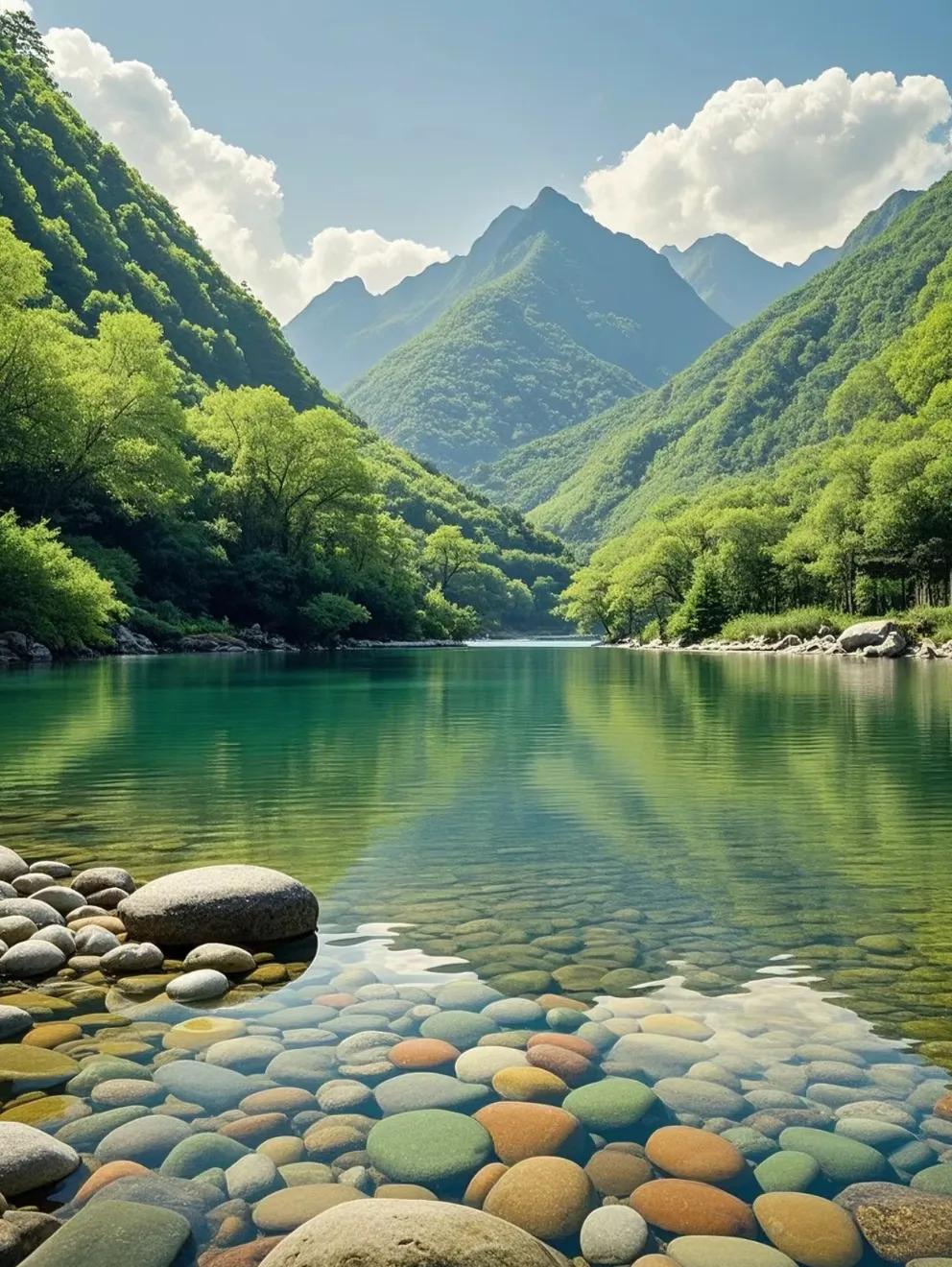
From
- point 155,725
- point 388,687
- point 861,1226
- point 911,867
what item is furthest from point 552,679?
point 861,1226

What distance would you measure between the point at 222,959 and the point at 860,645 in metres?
59.0

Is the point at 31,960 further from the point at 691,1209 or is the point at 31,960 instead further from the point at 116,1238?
the point at 691,1209

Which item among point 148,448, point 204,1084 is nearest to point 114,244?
point 148,448

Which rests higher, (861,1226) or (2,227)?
(2,227)

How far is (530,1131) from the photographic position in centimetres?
431

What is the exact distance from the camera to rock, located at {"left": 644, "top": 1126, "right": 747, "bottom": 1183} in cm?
396

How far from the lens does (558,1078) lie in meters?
4.82

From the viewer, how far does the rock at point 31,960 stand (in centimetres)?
632

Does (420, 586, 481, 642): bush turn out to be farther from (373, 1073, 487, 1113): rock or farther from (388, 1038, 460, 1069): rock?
(373, 1073, 487, 1113): rock

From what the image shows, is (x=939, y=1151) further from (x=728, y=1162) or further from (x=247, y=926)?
(x=247, y=926)

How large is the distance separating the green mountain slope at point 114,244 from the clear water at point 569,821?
274 feet

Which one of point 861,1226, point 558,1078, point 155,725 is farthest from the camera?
point 155,725

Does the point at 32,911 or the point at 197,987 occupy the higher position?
the point at 32,911

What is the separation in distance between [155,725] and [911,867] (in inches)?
655
